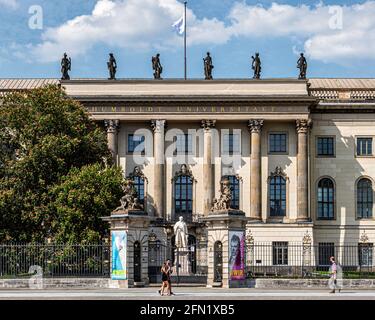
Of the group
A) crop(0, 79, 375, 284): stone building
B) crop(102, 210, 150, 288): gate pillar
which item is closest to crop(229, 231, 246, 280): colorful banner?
crop(102, 210, 150, 288): gate pillar

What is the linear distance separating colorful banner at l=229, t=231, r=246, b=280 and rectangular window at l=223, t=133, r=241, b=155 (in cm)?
3591

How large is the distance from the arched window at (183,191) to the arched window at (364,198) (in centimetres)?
1487

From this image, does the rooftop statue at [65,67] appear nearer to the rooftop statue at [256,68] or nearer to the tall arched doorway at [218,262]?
the rooftop statue at [256,68]

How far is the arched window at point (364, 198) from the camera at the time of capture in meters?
85.6

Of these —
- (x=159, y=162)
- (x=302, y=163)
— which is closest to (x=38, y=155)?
(x=159, y=162)

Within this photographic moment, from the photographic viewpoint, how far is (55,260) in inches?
2111

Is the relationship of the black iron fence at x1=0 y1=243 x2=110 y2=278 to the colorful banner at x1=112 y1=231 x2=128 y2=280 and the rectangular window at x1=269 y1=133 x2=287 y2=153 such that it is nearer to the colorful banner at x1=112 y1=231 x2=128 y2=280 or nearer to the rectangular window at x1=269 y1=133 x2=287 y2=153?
the colorful banner at x1=112 y1=231 x2=128 y2=280

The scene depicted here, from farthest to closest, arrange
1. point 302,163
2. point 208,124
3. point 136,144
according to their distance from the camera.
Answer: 1. point 136,144
2. point 208,124
3. point 302,163

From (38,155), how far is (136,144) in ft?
68.4

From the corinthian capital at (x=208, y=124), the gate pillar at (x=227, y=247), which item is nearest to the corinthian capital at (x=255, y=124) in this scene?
the corinthian capital at (x=208, y=124)

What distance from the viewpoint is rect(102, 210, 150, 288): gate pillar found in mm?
48938

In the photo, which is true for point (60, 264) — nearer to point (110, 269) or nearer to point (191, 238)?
point (110, 269)

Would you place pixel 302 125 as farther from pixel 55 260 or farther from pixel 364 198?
pixel 55 260

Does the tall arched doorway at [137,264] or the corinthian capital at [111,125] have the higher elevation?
the corinthian capital at [111,125]
